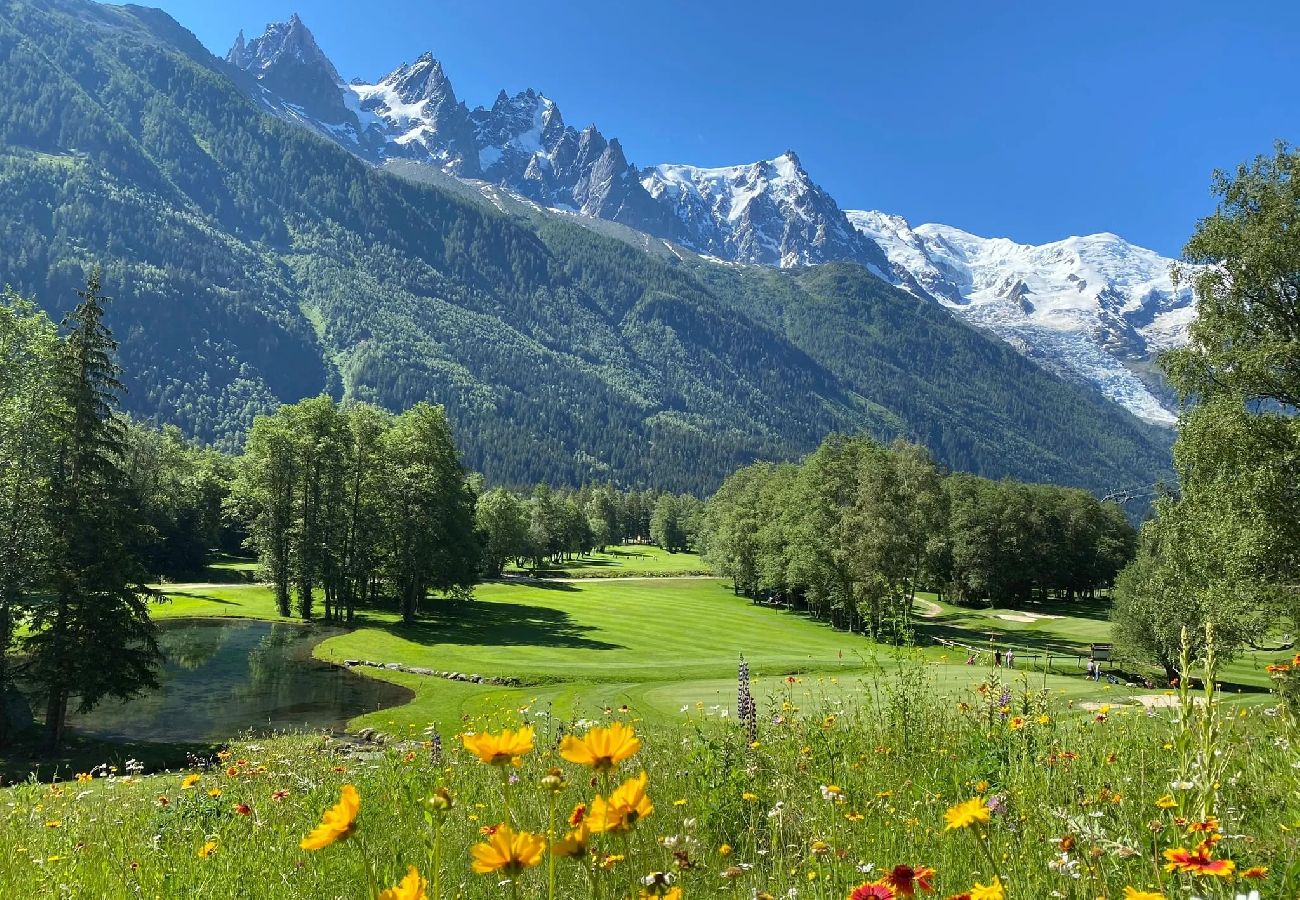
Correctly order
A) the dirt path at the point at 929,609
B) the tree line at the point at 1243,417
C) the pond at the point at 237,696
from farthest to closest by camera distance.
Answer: the dirt path at the point at 929,609, the pond at the point at 237,696, the tree line at the point at 1243,417

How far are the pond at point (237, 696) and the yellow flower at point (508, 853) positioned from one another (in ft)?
68.8

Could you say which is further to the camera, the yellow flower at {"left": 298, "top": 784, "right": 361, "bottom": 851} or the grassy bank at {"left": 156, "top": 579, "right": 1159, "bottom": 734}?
the grassy bank at {"left": 156, "top": 579, "right": 1159, "bottom": 734}

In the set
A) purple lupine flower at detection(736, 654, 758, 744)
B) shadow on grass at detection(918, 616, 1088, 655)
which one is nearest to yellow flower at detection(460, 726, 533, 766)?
purple lupine flower at detection(736, 654, 758, 744)

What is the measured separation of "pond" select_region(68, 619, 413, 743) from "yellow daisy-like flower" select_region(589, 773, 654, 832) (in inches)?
822

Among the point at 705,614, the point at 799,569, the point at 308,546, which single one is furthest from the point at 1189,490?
the point at 308,546

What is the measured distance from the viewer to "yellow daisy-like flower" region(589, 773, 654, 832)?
178 centimetres

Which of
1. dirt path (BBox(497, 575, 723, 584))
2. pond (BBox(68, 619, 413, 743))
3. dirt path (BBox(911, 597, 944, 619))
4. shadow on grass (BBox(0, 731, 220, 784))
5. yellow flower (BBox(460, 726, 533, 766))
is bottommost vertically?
dirt path (BBox(911, 597, 944, 619))

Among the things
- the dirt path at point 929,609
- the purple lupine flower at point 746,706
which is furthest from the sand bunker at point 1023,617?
the purple lupine flower at point 746,706

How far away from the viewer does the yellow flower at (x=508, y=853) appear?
5.13 feet

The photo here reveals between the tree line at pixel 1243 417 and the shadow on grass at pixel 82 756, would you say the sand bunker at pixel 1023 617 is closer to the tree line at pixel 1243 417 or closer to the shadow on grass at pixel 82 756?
the tree line at pixel 1243 417

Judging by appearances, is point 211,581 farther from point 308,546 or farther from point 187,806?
point 187,806

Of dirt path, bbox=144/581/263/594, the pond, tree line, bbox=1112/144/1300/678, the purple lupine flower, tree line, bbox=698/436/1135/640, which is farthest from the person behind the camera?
dirt path, bbox=144/581/263/594

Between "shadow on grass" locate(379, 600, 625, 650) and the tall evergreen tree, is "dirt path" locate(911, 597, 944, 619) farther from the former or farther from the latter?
the tall evergreen tree

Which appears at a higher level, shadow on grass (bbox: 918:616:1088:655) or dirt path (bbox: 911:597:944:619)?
shadow on grass (bbox: 918:616:1088:655)
